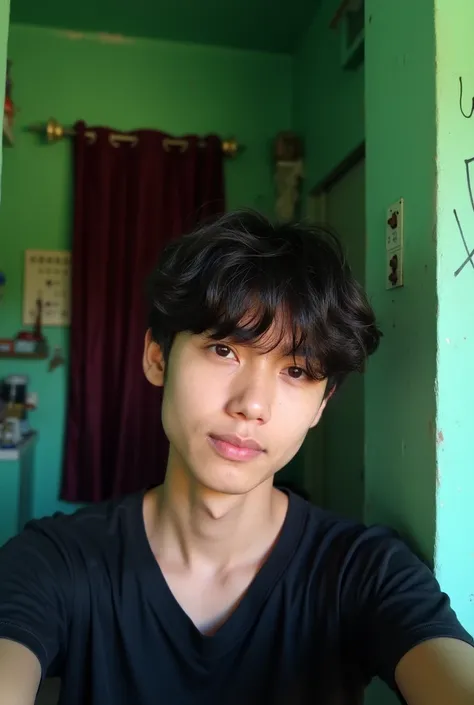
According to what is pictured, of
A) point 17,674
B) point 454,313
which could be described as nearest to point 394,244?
point 454,313

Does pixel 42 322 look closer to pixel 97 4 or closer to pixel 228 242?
pixel 97 4

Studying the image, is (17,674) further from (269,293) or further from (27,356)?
(27,356)

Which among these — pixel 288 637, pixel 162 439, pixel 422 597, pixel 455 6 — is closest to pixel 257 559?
pixel 288 637

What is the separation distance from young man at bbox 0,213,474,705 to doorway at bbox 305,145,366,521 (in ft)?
2.64

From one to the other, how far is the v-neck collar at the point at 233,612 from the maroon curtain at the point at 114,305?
1.42 meters

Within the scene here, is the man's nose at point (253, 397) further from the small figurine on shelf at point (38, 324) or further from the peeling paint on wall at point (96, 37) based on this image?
the peeling paint on wall at point (96, 37)

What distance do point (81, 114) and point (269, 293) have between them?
202 centimetres

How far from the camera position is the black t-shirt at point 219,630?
0.70 meters

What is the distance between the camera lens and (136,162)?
2.28m

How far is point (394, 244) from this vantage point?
84 cm

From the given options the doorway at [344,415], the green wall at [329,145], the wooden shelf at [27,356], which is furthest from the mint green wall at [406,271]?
the wooden shelf at [27,356]

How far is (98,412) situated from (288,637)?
1.64 m

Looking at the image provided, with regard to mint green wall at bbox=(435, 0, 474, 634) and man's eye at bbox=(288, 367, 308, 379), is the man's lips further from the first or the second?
mint green wall at bbox=(435, 0, 474, 634)

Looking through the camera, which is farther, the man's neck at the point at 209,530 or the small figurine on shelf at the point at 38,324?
the small figurine on shelf at the point at 38,324
